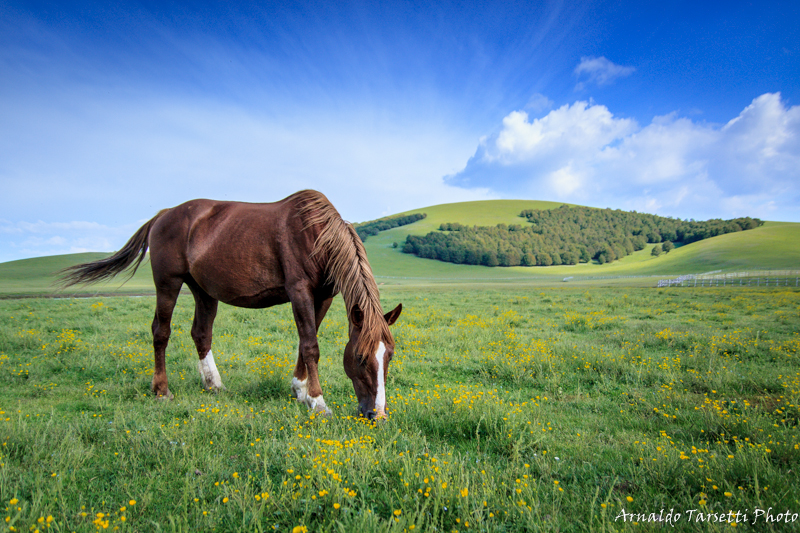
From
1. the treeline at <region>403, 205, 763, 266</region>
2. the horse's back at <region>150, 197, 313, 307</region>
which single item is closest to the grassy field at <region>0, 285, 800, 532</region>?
the horse's back at <region>150, 197, 313, 307</region>

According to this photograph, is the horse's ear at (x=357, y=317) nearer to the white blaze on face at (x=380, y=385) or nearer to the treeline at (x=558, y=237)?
the white blaze on face at (x=380, y=385)

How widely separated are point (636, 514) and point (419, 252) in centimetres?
9084

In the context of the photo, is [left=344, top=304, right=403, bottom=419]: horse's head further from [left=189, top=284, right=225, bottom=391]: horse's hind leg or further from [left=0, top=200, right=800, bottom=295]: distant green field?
[left=0, top=200, right=800, bottom=295]: distant green field

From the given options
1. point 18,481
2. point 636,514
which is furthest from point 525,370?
point 18,481

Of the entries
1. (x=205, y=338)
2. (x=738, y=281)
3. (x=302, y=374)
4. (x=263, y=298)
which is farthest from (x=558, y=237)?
(x=263, y=298)

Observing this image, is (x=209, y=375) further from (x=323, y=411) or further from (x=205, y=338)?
(x=323, y=411)

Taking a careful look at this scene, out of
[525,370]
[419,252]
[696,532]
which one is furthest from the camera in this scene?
[419,252]

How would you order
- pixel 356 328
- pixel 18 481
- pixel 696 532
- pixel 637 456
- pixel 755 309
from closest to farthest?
1. pixel 696 532
2. pixel 18 481
3. pixel 637 456
4. pixel 356 328
5. pixel 755 309

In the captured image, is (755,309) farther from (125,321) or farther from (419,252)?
(419,252)

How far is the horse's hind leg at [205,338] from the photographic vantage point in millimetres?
5434

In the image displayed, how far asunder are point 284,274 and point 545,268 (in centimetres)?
8901

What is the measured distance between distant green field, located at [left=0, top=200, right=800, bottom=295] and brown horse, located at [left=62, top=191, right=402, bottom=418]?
136ft

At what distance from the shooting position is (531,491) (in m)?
2.60

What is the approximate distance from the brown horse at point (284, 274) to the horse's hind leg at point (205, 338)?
2 centimetres
